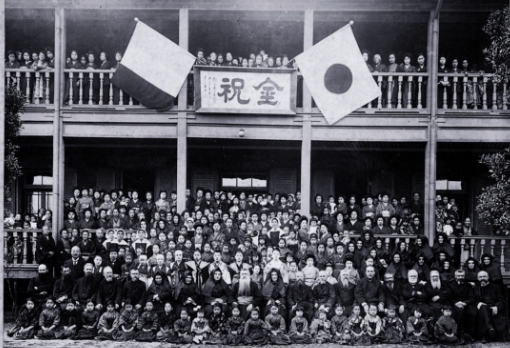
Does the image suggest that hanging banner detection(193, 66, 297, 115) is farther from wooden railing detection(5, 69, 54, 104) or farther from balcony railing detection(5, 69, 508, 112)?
wooden railing detection(5, 69, 54, 104)

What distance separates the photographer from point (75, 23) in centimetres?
1617

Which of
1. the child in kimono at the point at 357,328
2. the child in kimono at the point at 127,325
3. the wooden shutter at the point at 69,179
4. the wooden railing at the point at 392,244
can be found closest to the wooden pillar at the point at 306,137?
the wooden railing at the point at 392,244

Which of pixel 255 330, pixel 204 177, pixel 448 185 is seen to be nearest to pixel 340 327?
pixel 255 330

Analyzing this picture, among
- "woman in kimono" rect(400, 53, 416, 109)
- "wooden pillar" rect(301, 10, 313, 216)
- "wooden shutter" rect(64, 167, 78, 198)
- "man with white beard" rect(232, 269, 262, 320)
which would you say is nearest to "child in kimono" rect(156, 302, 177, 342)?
"man with white beard" rect(232, 269, 262, 320)

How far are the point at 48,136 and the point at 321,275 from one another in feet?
23.7

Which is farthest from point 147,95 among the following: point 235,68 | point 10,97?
point 10,97

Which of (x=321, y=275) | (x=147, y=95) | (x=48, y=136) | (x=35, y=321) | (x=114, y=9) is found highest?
(x=114, y=9)

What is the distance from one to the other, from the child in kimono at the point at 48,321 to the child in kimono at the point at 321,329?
4646mm

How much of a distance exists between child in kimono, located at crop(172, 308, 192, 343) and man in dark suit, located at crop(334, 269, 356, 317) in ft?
9.12

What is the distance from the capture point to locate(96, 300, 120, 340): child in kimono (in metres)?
10.8

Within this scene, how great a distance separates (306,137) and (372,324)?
4629 mm

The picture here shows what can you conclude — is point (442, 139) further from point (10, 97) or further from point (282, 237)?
point (10, 97)

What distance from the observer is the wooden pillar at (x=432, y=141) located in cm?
1326

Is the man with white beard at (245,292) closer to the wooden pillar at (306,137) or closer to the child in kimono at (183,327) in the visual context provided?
the child in kimono at (183,327)
